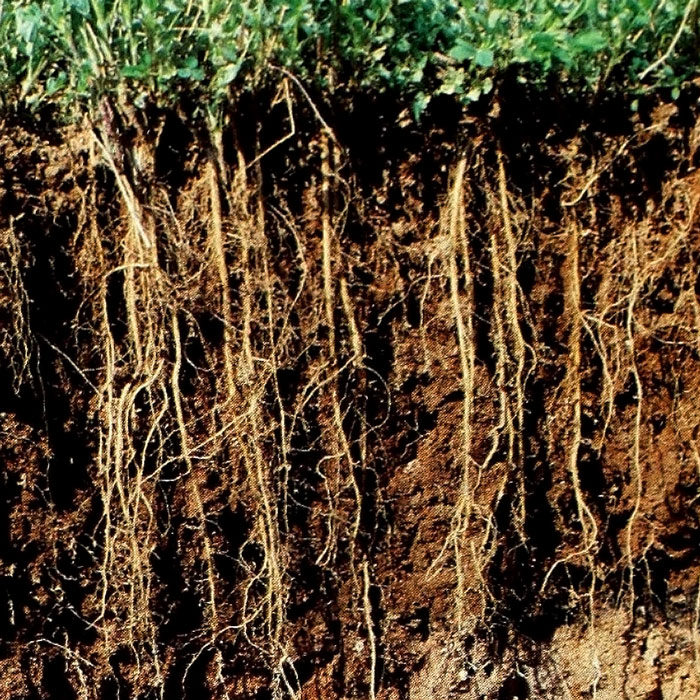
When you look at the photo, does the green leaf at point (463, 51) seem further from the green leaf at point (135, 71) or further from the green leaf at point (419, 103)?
the green leaf at point (135, 71)

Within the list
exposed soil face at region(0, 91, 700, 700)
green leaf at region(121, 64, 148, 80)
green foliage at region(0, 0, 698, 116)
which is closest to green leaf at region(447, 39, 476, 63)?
green foliage at region(0, 0, 698, 116)

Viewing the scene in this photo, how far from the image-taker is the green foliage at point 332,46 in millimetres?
1768

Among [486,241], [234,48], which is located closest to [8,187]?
[234,48]

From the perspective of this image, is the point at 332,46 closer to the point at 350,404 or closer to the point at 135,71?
the point at 135,71

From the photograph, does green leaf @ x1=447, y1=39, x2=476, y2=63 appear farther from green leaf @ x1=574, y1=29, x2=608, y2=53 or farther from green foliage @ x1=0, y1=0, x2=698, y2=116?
green leaf @ x1=574, y1=29, x2=608, y2=53

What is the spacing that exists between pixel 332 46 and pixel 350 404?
2.55 feet

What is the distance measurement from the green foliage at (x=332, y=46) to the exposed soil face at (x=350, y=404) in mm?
73

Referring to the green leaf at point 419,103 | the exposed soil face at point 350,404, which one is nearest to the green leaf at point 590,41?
the exposed soil face at point 350,404

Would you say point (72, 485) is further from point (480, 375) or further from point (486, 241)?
point (486, 241)

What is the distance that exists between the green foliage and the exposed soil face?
73mm

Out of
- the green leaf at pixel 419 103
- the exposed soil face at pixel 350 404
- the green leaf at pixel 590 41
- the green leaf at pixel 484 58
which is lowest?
the exposed soil face at pixel 350 404

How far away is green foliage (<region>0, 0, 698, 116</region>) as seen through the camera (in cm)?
177

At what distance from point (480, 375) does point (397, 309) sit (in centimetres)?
24

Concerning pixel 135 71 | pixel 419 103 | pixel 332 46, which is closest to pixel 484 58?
pixel 419 103
